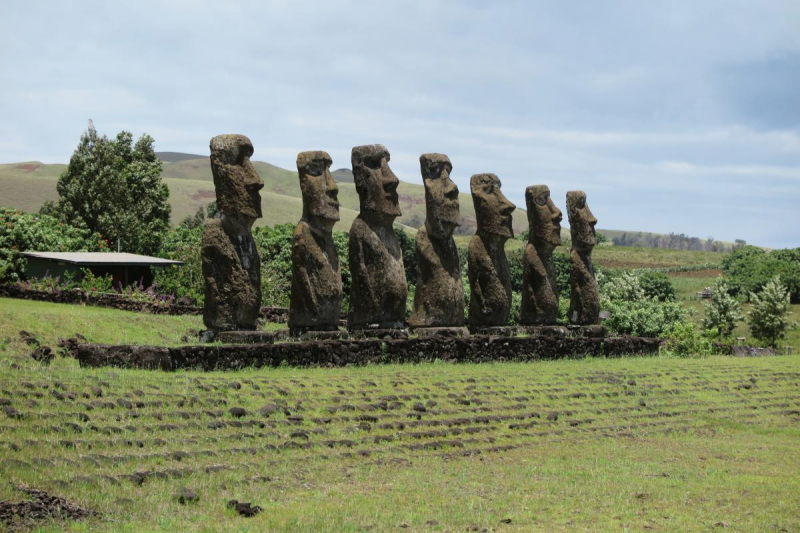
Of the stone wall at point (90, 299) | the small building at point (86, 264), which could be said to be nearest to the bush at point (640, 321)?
the stone wall at point (90, 299)

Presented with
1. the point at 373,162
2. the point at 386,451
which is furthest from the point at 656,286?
the point at 386,451

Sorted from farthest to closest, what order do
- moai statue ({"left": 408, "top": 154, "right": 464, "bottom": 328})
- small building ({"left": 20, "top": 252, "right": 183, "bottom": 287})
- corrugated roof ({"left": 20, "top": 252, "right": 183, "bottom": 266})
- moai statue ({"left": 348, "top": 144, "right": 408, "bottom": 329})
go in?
small building ({"left": 20, "top": 252, "right": 183, "bottom": 287}) < corrugated roof ({"left": 20, "top": 252, "right": 183, "bottom": 266}) < moai statue ({"left": 408, "top": 154, "right": 464, "bottom": 328}) < moai statue ({"left": 348, "top": 144, "right": 408, "bottom": 329})

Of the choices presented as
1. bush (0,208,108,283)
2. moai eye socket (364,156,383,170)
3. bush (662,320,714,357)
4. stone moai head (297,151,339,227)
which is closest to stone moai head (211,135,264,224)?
stone moai head (297,151,339,227)

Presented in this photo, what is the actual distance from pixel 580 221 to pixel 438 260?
6591mm

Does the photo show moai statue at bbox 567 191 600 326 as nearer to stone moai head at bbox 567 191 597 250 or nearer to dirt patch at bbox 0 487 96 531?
stone moai head at bbox 567 191 597 250

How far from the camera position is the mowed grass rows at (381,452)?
9.76 meters

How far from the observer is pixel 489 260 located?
22719 mm

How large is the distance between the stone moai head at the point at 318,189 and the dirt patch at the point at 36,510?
34.5 feet

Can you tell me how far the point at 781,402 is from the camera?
20.7 meters

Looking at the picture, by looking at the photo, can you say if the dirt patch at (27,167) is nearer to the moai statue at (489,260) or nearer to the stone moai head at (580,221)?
the stone moai head at (580,221)

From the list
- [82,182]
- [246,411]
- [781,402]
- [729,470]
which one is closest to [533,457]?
[729,470]

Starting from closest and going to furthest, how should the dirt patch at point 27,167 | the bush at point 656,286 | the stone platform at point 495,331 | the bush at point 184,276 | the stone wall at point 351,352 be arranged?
1. the stone wall at point 351,352
2. the stone platform at point 495,331
3. the bush at point 184,276
4. the bush at point 656,286
5. the dirt patch at point 27,167

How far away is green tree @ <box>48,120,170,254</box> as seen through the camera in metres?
48.8

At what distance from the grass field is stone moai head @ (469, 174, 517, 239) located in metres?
4.69
